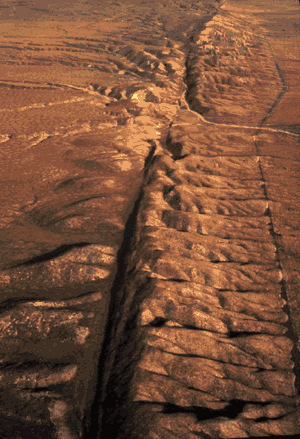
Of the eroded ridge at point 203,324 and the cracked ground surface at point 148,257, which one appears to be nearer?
the eroded ridge at point 203,324

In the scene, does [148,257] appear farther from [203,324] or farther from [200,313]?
[203,324]

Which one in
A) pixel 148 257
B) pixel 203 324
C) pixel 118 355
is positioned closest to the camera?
pixel 118 355

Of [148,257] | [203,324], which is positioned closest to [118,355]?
[203,324]

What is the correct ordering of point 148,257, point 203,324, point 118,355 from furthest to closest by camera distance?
point 148,257, point 203,324, point 118,355

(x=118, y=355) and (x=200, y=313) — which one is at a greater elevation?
(x=200, y=313)

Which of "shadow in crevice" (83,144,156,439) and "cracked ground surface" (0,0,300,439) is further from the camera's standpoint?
"cracked ground surface" (0,0,300,439)

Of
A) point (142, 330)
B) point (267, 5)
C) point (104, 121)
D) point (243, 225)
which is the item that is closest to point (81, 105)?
point (104, 121)
